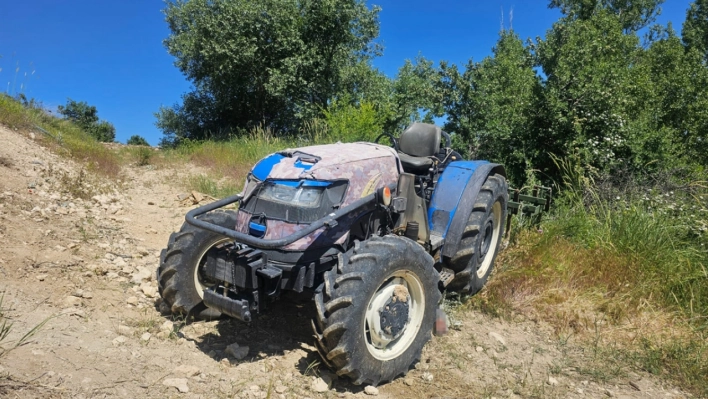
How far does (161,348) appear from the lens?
3.44 metres

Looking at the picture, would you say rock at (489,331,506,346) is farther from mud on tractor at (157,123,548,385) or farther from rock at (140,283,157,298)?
rock at (140,283,157,298)

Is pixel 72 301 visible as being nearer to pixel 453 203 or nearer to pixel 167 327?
pixel 167 327

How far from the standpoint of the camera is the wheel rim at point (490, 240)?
5020 mm

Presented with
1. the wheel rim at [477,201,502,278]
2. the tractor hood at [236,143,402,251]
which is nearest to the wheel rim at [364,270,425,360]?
the tractor hood at [236,143,402,251]

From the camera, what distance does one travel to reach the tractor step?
4.22 m

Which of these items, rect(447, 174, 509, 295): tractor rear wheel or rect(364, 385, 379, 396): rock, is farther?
rect(447, 174, 509, 295): tractor rear wheel

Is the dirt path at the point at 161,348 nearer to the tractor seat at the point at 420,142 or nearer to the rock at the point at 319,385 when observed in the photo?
the rock at the point at 319,385

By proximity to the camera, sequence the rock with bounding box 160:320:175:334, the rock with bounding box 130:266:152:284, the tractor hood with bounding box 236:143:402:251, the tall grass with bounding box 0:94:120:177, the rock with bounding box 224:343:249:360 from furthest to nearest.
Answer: the tall grass with bounding box 0:94:120:177 → the rock with bounding box 130:266:152:284 → the rock with bounding box 160:320:175:334 → the rock with bounding box 224:343:249:360 → the tractor hood with bounding box 236:143:402:251

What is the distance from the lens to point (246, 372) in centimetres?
325

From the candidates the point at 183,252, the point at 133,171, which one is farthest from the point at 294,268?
the point at 133,171

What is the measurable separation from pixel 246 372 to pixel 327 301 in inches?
32.1

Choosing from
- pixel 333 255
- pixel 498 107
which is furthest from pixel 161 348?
pixel 498 107

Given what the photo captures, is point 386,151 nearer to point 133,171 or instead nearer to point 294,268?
point 294,268

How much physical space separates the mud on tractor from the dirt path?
0.28m
